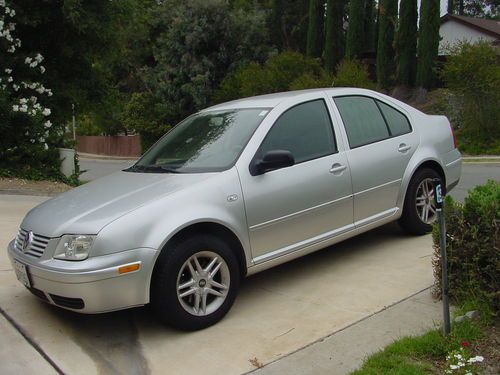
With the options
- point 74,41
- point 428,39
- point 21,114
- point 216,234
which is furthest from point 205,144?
point 428,39

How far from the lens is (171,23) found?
33.2 m

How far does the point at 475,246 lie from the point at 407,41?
24.9m

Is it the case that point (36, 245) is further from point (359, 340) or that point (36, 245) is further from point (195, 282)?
point (359, 340)

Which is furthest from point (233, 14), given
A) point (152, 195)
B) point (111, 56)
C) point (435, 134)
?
point (152, 195)

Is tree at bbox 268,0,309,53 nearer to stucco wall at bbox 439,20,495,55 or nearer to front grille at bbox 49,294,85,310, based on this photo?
stucco wall at bbox 439,20,495,55

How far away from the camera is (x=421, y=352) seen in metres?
3.35

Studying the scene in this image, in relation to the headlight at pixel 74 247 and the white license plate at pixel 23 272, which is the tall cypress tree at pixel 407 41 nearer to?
the white license plate at pixel 23 272

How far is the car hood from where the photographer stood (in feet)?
12.6

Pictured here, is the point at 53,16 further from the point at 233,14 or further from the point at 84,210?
the point at 233,14

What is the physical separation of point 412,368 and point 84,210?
8.03 ft

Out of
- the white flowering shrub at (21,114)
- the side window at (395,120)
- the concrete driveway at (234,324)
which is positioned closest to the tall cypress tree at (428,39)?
the white flowering shrub at (21,114)

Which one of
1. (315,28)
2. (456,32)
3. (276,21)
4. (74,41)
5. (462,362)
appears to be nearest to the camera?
(462,362)

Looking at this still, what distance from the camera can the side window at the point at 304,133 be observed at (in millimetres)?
4773

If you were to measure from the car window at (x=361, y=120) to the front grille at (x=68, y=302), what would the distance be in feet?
9.21
